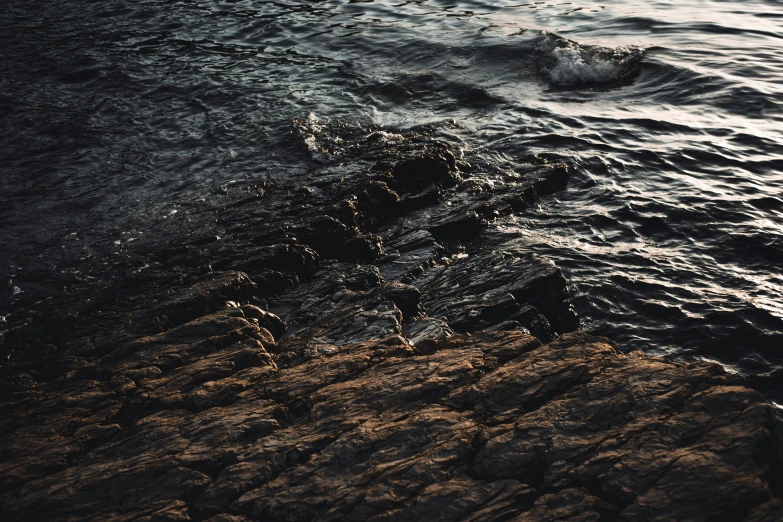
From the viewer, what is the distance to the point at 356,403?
6543mm

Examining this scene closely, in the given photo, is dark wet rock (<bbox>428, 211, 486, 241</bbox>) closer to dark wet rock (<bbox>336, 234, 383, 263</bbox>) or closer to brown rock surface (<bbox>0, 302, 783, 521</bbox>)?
dark wet rock (<bbox>336, 234, 383, 263</bbox>)

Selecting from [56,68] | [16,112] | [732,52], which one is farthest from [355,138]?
[732,52]

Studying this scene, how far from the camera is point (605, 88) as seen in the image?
17.4 metres

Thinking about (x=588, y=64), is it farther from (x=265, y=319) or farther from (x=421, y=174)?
(x=265, y=319)

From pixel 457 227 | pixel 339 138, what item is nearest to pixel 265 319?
pixel 457 227

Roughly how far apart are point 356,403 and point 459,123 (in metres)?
10.1

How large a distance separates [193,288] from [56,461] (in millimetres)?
3296

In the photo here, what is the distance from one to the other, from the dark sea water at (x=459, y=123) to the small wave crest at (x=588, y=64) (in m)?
0.06

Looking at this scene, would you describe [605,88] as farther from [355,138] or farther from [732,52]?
[355,138]

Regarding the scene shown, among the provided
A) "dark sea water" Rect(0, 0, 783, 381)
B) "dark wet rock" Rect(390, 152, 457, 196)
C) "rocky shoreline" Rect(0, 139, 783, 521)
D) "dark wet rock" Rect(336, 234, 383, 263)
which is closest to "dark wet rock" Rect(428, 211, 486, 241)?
"rocky shoreline" Rect(0, 139, 783, 521)

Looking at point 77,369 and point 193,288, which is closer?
point 77,369

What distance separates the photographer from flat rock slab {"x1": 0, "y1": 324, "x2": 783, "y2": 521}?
5.31 meters

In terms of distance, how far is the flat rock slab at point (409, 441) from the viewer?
5.31 metres

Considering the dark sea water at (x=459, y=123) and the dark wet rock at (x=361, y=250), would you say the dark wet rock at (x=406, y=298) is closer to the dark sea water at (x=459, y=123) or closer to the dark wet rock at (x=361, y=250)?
the dark wet rock at (x=361, y=250)
